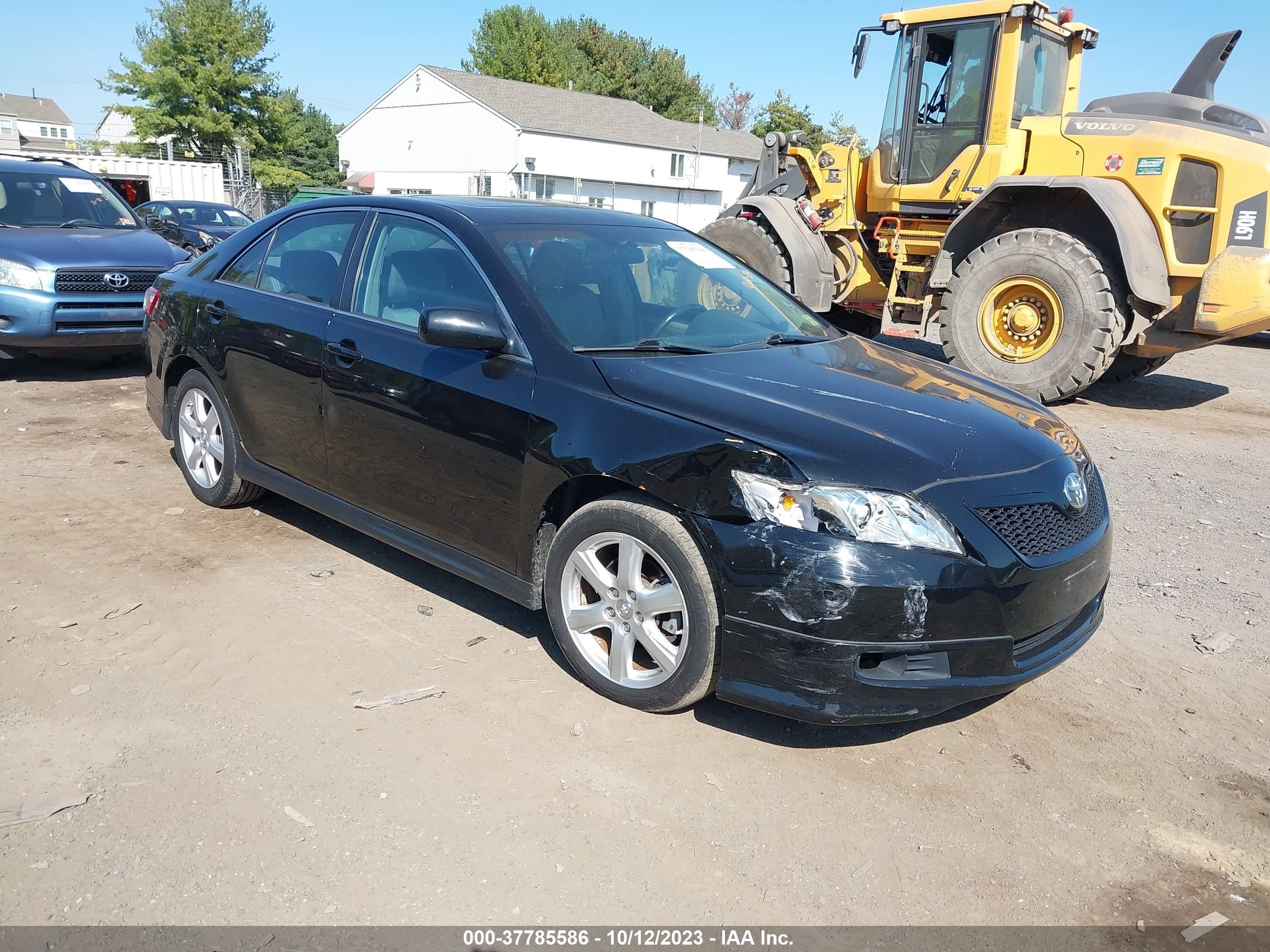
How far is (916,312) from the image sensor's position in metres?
9.90

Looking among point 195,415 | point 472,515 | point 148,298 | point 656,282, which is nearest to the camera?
point 472,515

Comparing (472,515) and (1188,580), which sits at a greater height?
(472,515)

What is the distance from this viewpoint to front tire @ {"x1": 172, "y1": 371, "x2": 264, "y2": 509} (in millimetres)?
4965

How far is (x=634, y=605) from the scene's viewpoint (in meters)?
3.28

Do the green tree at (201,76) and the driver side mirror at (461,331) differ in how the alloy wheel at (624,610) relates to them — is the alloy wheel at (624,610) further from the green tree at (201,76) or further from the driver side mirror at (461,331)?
the green tree at (201,76)

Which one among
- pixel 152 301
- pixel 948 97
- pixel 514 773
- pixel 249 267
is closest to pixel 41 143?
pixel 948 97

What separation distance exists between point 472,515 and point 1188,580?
3.51m

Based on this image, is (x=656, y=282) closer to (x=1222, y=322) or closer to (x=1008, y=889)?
(x=1008, y=889)

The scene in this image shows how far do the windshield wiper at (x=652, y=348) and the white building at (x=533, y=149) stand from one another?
39.8 m

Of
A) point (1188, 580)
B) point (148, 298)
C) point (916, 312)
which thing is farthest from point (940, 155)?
point (148, 298)

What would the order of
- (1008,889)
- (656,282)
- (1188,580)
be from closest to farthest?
(1008,889) → (656,282) → (1188,580)

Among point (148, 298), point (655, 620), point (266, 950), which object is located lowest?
point (266, 950)

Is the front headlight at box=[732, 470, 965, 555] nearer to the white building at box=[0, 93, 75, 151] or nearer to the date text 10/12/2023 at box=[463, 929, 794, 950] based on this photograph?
the date text 10/12/2023 at box=[463, 929, 794, 950]

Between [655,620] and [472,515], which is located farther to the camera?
[472,515]
